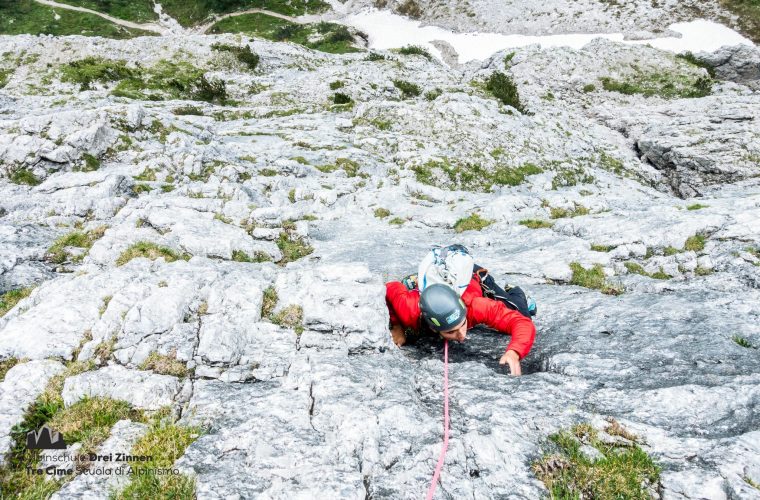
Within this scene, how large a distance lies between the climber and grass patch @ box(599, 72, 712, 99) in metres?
43.3

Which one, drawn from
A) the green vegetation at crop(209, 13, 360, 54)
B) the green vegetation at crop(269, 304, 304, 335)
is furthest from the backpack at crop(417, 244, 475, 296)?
the green vegetation at crop(209, 13, 360, 54)

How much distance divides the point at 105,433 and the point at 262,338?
2905 millimetres

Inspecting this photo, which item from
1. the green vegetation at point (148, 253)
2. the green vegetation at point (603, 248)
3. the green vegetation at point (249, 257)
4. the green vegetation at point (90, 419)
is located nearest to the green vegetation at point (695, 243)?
the green vegetation at point (603, 248)

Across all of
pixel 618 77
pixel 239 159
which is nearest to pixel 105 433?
pixel 239 159

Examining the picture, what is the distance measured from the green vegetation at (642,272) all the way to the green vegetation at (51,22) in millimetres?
99519

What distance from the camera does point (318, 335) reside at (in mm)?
7969

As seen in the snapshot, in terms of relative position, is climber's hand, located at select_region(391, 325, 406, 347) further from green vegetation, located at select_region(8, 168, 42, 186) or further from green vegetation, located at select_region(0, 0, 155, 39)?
green vegetation, located at select_region(0, 0, 155, 39)

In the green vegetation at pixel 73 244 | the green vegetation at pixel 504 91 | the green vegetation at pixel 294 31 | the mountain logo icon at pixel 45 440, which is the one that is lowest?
the green vegetation at pixel 73 244

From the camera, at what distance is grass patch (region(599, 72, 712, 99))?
38.8 meters

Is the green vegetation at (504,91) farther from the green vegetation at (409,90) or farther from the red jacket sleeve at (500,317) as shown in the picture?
the red jacket sleeve at (500,317)

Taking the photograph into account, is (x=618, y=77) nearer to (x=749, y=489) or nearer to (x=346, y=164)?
(x=346, y=164)

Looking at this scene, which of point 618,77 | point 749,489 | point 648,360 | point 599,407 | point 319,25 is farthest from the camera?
point 319,25

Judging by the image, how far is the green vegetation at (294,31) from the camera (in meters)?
72.9

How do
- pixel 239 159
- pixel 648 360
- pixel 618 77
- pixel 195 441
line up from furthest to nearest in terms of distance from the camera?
pixel 618 77 → pixel 239 159 → pixel 648 360 → pixel 195 441
